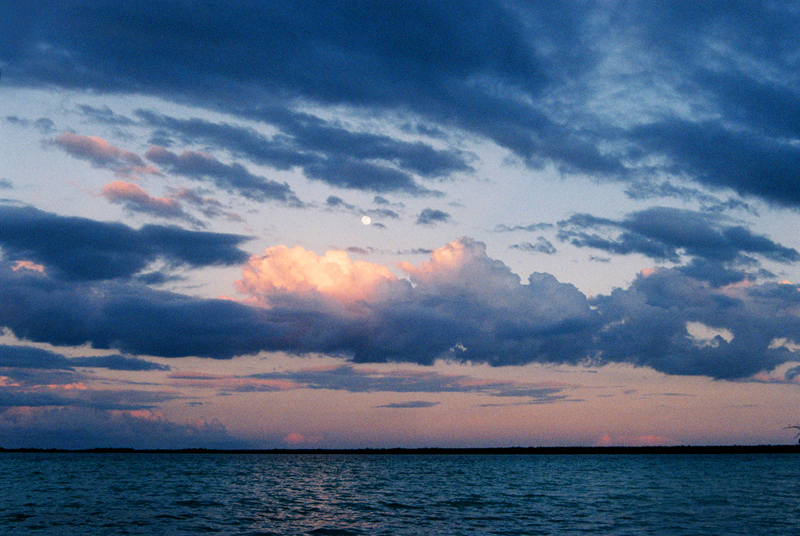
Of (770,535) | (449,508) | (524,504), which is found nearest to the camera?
(770,535)

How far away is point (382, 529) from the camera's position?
158 feet

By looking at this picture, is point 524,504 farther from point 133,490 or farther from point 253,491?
point 133,490

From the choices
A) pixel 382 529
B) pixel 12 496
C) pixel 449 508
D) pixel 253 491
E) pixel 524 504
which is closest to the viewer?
pixel 382 529

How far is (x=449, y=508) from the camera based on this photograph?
2482 inches

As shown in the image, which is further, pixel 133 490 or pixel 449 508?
pixel 133 490

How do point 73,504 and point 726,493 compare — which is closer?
point 73,504

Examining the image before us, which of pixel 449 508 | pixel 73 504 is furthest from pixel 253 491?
pixel 449 508

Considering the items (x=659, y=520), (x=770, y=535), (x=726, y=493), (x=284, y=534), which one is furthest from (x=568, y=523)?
(x=726, y=493)

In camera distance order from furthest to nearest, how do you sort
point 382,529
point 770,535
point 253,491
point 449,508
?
point 253,491 → point 449,508 → point 382,529 → point 770,535

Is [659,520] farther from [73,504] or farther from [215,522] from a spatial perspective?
[73,504]

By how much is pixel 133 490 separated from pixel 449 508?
49031 mm

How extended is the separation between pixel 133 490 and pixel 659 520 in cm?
6896

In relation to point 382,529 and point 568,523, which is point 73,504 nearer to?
point 382,529

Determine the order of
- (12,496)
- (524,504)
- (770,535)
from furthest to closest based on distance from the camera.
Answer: (12,496)
(524,504)
(770,535)
